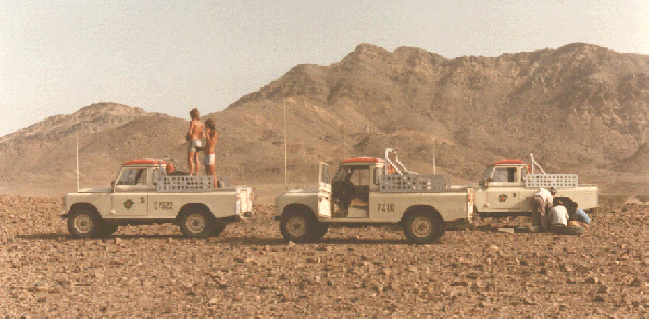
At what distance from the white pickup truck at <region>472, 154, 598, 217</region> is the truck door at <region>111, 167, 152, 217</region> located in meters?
10.1

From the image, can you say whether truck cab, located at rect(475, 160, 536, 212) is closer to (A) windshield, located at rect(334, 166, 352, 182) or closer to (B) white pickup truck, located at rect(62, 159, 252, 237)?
(A) windshield, located at rect(334, 166, 352, 182)

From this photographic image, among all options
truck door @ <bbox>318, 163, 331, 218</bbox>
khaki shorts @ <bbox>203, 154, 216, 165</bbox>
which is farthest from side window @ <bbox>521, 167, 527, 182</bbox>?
khaki shorts @ <bbox>203, 154, 216, 165</bbox>

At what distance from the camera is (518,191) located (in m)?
22.0

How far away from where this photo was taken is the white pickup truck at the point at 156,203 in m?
17.8

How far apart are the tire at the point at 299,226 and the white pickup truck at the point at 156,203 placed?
4.61 feet

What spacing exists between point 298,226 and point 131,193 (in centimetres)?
447

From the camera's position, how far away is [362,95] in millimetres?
148875

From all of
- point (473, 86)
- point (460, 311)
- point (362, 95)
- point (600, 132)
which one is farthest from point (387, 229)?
point (473, 86)

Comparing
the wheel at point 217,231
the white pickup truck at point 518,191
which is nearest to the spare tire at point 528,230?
the white pickup truck at point 518,191

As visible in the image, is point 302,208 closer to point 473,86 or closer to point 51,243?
point 51,243

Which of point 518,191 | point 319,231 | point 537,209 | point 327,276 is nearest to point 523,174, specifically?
point 518,191

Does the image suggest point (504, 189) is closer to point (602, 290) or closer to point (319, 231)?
point (319, 231)

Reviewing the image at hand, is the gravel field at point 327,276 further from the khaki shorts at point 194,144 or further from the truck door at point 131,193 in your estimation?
the khaki shorts at point 194,144

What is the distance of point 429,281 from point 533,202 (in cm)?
937
